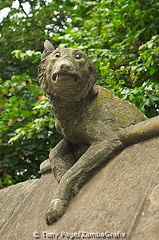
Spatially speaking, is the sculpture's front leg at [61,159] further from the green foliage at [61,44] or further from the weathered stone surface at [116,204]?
the green foliage at [61,44]

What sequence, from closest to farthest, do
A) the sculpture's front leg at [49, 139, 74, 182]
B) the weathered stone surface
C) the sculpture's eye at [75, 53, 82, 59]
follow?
the weathered stone surface → the sculpture's eye at [75, 53, 82, 59] → the sculpture's front leg at [49, 139, 74, 182]

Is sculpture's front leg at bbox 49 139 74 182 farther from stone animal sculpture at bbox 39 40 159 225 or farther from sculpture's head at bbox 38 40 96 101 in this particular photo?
sculpture's head at bbox 38 40 96 101

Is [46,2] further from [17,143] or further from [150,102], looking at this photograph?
[150,102]

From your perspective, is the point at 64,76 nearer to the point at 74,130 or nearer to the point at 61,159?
the point at 74,130

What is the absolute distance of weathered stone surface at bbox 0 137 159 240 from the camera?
1.70 m

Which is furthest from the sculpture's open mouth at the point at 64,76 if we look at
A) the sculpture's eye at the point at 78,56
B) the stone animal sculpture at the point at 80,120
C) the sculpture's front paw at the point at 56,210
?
the sculpture's front paw at the point at 56,210

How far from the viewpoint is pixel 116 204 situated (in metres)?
1.88

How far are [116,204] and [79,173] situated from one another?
1.23 feet

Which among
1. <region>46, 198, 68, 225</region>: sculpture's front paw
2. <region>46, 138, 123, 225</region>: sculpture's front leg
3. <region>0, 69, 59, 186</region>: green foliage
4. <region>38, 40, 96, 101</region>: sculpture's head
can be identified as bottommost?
<region>0, 69, 59, 186</region>: green foliage

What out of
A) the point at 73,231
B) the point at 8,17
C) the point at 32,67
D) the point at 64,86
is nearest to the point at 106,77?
the point at 64,86

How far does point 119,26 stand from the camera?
16.3ft

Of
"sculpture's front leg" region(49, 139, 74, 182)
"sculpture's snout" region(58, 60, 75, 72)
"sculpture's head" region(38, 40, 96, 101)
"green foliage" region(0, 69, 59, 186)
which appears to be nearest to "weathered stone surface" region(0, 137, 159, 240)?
"sculpture's front leg" region(49, 139, 74, 182)

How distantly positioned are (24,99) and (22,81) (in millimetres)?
394

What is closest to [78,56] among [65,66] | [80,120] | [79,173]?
[65,66]
